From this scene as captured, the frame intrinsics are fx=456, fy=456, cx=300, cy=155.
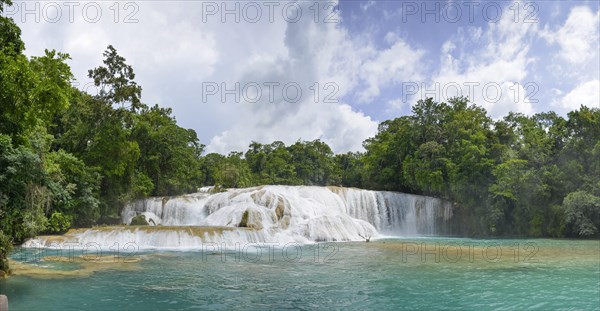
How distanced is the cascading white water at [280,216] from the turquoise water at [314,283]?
10.5ft

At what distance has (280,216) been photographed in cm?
2509

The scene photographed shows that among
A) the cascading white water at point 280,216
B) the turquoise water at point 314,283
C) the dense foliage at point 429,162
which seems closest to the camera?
the turquoise water at point 314,283

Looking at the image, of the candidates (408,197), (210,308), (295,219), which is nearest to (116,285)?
(210,308)

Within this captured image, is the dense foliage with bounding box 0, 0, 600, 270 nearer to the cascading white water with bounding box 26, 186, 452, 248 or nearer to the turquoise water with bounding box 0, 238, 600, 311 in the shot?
the cascading white water with bounding box 26, 186, 452, 248

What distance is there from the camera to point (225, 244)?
19766 mm

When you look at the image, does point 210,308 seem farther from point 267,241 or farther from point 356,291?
point 267,241

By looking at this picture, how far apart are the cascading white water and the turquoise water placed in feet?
10.5

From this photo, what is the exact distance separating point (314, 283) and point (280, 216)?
1406 cm

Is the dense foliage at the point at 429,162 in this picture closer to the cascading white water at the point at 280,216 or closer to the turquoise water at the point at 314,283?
the cascading white water at the point at 280,216

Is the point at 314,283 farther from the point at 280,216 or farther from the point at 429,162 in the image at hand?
the point at 429,162

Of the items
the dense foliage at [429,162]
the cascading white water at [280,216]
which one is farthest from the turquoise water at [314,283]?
the dense foliage at [429,162]

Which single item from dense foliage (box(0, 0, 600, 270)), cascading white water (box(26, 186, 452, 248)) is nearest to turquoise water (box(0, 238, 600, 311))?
cascading white water (box(26, 186, 452, 248))

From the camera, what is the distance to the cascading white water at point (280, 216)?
19.9 m

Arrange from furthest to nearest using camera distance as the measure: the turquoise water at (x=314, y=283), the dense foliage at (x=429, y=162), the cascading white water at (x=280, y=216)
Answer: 1. the dense foliage at (x=429, y=162)
2. the cascading white water at (x=280, y=216)
3. the turquoise water at (x=314, y=283)
